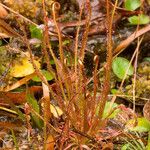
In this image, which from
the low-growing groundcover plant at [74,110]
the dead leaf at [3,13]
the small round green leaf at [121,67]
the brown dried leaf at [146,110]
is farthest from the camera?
the dead leaf at [3,13]

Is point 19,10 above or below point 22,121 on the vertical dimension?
above

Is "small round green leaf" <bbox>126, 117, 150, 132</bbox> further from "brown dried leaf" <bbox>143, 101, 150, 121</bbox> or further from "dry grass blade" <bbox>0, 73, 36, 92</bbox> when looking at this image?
"dry grass blade" <bbox>0, 73, 36, 92</bbox>

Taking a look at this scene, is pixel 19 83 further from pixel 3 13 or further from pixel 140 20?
pixel 140 20

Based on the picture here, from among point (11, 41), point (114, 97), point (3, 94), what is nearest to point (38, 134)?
point (3, 94)

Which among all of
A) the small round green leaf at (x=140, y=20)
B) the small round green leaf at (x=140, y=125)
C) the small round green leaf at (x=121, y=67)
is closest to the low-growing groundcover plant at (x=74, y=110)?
the small round green leaf at (x=140, y=125)

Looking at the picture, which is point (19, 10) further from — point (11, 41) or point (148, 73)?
point (148, 73)

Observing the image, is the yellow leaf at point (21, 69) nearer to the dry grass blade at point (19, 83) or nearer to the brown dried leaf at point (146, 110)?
the dry grass blade at point (19, 83)
